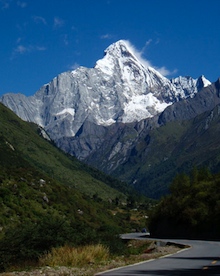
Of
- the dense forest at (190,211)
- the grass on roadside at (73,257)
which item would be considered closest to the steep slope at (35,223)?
the grass on roadside at (73,257)

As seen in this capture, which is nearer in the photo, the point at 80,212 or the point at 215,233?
the point at 215,233

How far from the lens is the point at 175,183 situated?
317 ft

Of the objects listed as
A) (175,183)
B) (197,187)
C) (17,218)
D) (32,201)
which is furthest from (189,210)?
(17,218)

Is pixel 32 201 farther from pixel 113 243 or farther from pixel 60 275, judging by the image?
pixel 60 275

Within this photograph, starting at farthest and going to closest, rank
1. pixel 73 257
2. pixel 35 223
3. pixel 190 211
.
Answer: pixel 190 211
pixel 35 223
pixel 73 257

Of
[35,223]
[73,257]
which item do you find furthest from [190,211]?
[73,257]

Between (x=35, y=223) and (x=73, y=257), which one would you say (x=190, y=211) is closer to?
(x=35, y=223)

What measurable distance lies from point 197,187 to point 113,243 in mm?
49945

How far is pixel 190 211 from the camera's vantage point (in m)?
80.9

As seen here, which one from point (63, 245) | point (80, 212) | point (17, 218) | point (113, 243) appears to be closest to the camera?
point (63, 245)

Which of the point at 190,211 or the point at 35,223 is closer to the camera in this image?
the point at 35,223

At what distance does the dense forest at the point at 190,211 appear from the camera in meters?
77.4

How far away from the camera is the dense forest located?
77375mm

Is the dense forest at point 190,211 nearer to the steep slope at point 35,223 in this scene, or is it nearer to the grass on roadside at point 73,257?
the steep slope at point 35,223
